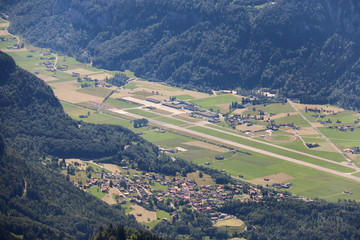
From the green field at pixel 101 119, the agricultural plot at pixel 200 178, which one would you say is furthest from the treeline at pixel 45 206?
the green field at pixel 101 119

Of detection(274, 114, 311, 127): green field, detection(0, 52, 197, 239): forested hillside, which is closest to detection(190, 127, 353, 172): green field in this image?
detection(274, 114, 311, 127): green field

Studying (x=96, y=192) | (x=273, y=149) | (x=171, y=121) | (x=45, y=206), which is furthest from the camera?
(x=171, y=121)

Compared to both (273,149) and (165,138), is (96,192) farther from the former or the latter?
(273,149)

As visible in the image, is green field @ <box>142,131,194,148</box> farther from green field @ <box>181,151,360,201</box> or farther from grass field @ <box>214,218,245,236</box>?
grass field @ <box>214,218,245,236</box>

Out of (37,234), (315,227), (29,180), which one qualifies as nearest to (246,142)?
(315,227)

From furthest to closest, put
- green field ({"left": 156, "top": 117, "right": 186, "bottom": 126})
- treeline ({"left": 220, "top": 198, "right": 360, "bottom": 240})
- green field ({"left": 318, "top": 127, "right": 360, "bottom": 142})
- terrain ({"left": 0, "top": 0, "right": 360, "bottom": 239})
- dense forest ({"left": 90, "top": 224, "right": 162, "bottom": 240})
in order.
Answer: green field ({"left": 156, "top": 117, "right": 186, "bottom": 126}), green field ({"left": 318, "top": 127, "right": 360, "bottom": 142}), terrain ({"left": 0, "top": 0, "right": 360, "bottom": 239}), treeline ({"left": 220, "top": 198, "right": 360, "bottom": 240}), dense forest ({"left": 90, "top": 224, "right": 162, "bottom": 240})

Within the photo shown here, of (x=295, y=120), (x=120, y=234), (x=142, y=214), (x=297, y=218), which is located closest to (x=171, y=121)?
(x=295, y=120)

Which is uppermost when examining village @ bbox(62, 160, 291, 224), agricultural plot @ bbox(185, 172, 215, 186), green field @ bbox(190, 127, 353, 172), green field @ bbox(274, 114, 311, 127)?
green field @ bbox(274, 114, 311, 127)

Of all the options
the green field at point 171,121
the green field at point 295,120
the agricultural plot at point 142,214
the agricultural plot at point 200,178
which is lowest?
the agricultural plot at point 142,214

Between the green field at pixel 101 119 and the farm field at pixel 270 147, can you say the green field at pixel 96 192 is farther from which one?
the green field at pixel 101 119

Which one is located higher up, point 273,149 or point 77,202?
point 273,149
